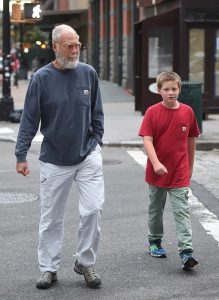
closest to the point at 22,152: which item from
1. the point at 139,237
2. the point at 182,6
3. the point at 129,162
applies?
the point at 139,237

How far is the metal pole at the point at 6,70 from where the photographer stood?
65.2ft

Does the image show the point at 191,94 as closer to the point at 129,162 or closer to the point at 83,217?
the point at 129,162

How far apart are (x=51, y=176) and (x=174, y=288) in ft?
4.24

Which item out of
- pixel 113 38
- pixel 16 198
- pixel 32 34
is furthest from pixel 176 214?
pixel 32 34

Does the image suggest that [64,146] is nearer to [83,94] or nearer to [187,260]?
[83,94]

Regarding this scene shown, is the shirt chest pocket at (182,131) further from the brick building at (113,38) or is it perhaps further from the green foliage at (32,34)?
the green foliage at (32,34)

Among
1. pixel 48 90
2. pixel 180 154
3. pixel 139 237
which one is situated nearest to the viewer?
pixel 48 90

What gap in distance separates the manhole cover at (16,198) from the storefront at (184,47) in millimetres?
11202

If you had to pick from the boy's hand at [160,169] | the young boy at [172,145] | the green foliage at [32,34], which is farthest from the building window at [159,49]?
the green foliage at [32,34]

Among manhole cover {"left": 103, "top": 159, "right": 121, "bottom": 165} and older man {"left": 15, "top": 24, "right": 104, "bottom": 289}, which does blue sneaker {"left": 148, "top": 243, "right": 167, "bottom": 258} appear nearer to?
older man {"left": 15, "top": 24, "right": 104, "bottom": 289}

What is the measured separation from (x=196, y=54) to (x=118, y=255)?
1541 centimetres

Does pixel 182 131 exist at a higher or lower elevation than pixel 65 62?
lower

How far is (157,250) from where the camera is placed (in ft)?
21.2

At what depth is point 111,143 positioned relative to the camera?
15500 millimetres
